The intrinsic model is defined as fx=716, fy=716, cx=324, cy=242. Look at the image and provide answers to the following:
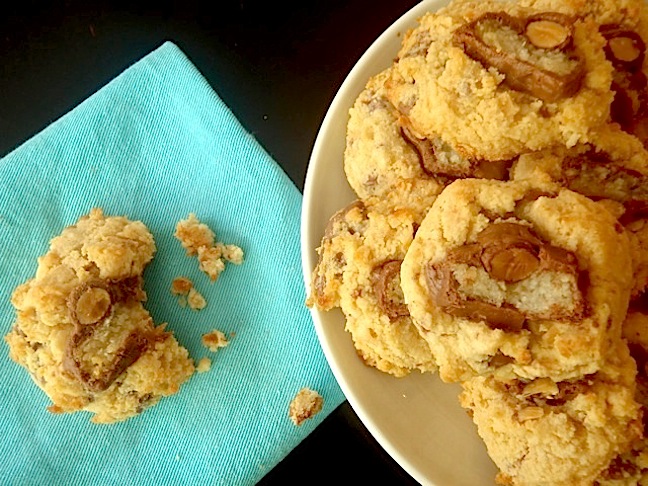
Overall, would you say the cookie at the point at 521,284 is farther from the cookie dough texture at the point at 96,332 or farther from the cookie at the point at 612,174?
the cookie dough texture at the point at 96,332

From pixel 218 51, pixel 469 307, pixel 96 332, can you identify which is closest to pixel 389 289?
pixel 469 307

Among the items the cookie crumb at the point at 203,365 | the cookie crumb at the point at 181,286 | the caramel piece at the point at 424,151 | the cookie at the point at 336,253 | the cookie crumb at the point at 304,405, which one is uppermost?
the caramel piece at the point at 424,151

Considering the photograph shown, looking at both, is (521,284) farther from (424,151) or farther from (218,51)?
(218,51)

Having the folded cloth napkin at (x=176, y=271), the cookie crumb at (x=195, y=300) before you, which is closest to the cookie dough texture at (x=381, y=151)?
the folded cloth napkin at (x=176, y=271)

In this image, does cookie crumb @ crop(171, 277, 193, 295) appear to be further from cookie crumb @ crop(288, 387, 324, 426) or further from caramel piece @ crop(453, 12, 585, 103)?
caramel piece @ crop(453, 12, 585, 103)

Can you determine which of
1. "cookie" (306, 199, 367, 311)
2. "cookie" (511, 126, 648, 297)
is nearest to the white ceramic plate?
"cookie" (306, 199, 367, 311)

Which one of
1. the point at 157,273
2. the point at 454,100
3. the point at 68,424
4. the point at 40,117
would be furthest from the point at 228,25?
the point at 68,424

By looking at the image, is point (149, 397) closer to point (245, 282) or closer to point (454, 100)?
point (245, 282)
